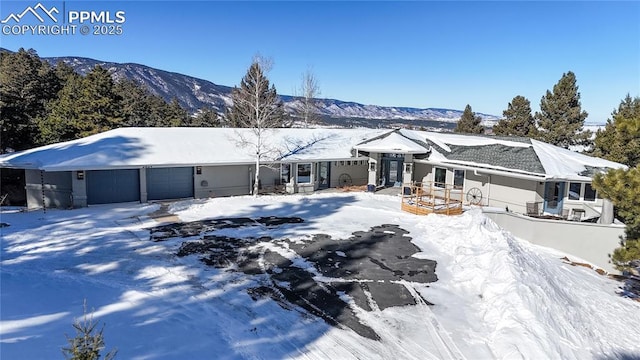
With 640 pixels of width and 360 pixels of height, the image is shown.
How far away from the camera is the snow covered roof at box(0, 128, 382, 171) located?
682 inches

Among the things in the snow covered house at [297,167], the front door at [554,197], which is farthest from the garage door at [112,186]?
the front door at [554,197]

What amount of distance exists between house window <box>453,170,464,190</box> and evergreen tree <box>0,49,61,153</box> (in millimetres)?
28074

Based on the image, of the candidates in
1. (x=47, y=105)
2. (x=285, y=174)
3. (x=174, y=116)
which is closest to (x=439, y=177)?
(x=285, y=174)

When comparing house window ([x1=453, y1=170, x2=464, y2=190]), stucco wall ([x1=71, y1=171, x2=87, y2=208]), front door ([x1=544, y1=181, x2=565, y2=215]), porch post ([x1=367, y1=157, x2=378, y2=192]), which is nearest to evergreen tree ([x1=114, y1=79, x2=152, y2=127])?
stucco wall ([x1=71, y1=171, x2=87, y2=208])

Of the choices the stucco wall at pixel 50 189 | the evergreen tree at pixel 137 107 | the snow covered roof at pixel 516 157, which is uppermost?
the evergreen tree at pixel 137 107

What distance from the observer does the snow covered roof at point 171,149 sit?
17.3m

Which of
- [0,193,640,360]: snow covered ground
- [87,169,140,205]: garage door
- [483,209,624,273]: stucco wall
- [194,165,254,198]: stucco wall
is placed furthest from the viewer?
[194,165,254,198]: stucco wall

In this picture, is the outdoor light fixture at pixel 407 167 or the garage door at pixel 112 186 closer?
the garage door at pixel 112 186

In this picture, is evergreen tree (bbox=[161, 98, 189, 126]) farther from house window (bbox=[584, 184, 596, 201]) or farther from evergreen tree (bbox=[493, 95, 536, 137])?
house window (bbox=[584, 184, 596, 201])

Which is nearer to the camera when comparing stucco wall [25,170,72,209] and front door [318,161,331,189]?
stucco wall [25,170,72,209]

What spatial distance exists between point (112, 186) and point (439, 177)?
60.3 feet

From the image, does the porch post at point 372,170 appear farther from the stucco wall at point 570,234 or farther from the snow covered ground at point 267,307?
the snow covered ground at point 267,307

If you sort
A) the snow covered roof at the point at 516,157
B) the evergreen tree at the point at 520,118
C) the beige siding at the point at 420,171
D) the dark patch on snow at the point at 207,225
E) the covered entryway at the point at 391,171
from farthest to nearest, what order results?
the evergreen tree at the point at 520,118, the covered entryway at the point at 391,171, the beige siding at the point at 420,171, the snow covered roof at the point at 516,157, the dark patch on snow at the point at 207,225

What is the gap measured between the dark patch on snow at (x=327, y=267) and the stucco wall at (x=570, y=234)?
603 centimetres
